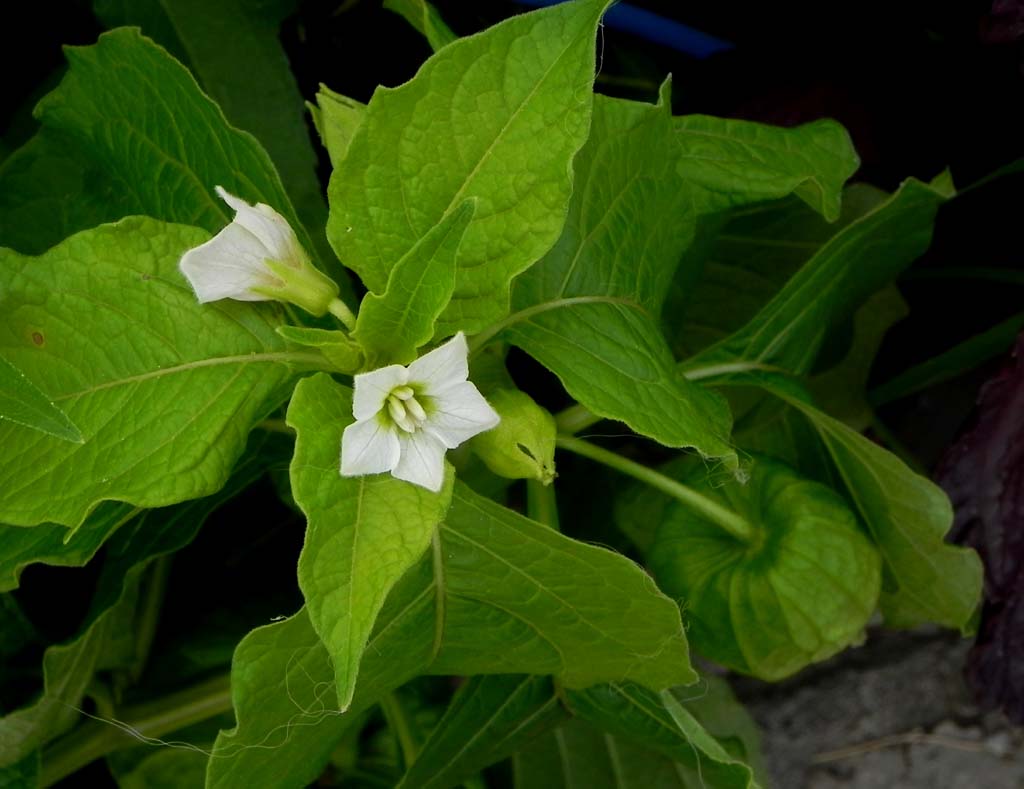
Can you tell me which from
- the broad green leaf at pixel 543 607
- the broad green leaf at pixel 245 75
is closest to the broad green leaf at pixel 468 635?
the broad green leaf at pixel 543 607

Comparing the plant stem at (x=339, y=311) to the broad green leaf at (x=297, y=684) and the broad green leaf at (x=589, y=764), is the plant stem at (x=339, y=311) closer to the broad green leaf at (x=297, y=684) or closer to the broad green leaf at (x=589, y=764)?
the broad green leaf at (x=297, y=684)

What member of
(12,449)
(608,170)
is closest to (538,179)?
(608,170)

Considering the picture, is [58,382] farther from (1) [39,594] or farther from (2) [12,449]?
(1) [39,594]

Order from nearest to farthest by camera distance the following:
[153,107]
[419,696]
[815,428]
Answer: [153,107]
[815,428]
[419,696]

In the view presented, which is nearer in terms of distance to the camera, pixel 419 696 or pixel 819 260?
pixel 819 260

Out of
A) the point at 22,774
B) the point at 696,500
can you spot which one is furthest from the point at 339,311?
the point at 22,774

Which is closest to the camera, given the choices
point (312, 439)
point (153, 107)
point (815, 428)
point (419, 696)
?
point (312, 439)
